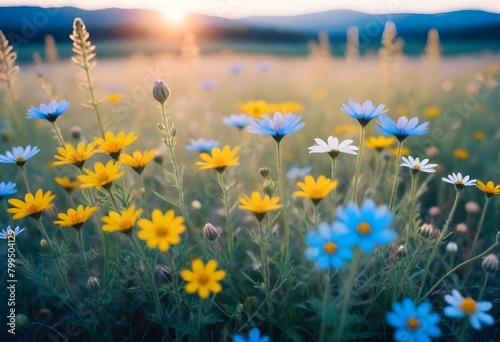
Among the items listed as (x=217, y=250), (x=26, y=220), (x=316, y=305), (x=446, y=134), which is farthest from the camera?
(x=446, y=134)

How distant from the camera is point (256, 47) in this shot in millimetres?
18125

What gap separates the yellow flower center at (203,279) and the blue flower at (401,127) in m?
0.74

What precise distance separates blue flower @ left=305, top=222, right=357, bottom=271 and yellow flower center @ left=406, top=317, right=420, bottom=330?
0.70ft

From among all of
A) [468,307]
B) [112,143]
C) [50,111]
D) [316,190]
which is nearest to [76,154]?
[112,143]

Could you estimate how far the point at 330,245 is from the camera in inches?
38.4

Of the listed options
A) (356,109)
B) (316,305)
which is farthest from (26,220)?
(356,109)

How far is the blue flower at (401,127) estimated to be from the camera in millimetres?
1223

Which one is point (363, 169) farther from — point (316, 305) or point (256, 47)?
point (256, 47)

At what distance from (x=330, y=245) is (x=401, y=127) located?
0.53 m

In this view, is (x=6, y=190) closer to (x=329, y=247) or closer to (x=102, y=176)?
(x=102, y=176)

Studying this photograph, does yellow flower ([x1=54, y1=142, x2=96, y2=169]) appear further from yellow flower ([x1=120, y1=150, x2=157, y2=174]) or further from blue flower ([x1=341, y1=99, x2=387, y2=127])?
blue flower ([x1=341, y1=99, x2=387, y2=127])

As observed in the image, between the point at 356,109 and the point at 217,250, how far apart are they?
28.1 inches

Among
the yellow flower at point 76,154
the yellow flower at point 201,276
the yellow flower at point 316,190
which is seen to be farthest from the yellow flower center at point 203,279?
the yellow flower at point 76,154

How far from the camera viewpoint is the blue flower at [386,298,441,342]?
89cm
